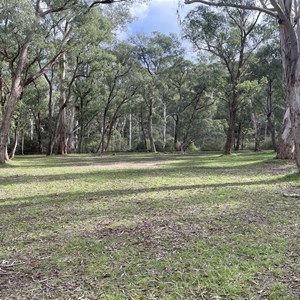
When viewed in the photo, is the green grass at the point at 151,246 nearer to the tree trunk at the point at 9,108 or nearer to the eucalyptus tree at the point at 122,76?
the tree trunk at the point at 9,108

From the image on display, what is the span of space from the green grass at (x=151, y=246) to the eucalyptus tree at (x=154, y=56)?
2542cm

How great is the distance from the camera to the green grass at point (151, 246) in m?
2.55

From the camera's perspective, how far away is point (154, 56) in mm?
31703

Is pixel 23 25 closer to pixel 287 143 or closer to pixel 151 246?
pixel 287 143

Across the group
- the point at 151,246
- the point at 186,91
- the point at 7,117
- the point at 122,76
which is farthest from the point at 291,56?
the point at 186,91

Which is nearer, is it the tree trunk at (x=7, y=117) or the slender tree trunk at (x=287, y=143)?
the slender tree trunk at (x=287, y=143)

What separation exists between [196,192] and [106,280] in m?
4.38

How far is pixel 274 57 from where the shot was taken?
2664 cm

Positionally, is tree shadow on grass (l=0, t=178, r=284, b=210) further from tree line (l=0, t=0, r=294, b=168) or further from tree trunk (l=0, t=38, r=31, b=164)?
tree trunk (l=0, t=38, r=31, b=164)

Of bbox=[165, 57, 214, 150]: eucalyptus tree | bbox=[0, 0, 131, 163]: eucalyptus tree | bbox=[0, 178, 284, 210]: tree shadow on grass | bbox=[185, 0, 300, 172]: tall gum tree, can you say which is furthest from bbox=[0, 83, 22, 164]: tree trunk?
bbox=[165, 57, 214, 150]: eucalyptus tree

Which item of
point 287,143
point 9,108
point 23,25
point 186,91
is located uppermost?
point 186,91

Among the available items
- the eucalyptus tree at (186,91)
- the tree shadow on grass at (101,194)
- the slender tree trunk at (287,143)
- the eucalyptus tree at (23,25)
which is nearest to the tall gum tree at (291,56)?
the tree shadow on grass at (101,194)

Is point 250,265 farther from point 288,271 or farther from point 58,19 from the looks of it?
point 58,19

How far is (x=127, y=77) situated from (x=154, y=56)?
11.1 ft
